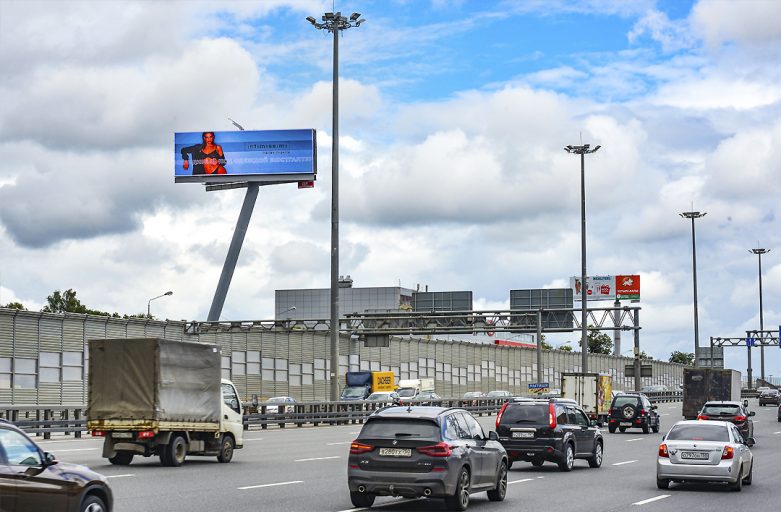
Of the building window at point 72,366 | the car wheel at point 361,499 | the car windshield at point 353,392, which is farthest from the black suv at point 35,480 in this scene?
the car windshield at point 353,392

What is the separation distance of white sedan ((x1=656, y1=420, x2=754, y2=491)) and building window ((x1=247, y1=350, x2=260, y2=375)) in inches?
2084

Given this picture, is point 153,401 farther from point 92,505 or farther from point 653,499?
point 92,505

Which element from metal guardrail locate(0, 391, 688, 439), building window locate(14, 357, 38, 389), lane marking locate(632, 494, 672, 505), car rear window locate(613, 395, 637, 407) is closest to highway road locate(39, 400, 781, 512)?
lane marking locate(632, 494, 672, 505)

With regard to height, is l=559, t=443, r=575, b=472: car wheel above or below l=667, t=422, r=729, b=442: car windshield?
below

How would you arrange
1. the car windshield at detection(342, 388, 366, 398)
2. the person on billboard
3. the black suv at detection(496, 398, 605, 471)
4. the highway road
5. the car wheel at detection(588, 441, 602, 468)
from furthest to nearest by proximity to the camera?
the person on billboard
the car windshield at detection(342, 388, 366, 398)
the car wheel at detection(588, 441, 602, 468)
the black suv at detection(496, 398, 605, 471)
the highway road

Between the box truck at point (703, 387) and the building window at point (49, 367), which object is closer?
the building window at point (49, 367)

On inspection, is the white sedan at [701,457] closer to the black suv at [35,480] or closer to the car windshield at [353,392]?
the black suv at [35,480]

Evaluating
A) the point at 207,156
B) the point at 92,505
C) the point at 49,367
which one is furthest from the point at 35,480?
the point at 207,156

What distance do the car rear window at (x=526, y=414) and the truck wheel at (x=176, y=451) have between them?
7.28 m

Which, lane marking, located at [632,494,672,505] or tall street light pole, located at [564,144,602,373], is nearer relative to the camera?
lane marking, located at [632,494,672,505]

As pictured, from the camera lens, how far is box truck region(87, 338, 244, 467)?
26.0 metres

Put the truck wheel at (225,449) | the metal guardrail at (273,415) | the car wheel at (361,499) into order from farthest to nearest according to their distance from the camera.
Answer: the metal guardrail at (273,415), the truck wheel at (225,449), the car wheel at (361,499)

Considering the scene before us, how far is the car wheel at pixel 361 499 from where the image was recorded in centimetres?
1773

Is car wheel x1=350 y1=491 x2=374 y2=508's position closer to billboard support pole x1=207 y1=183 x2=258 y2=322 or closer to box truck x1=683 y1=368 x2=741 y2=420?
box truck x1=683 y1=368 x2=741 y2=420
